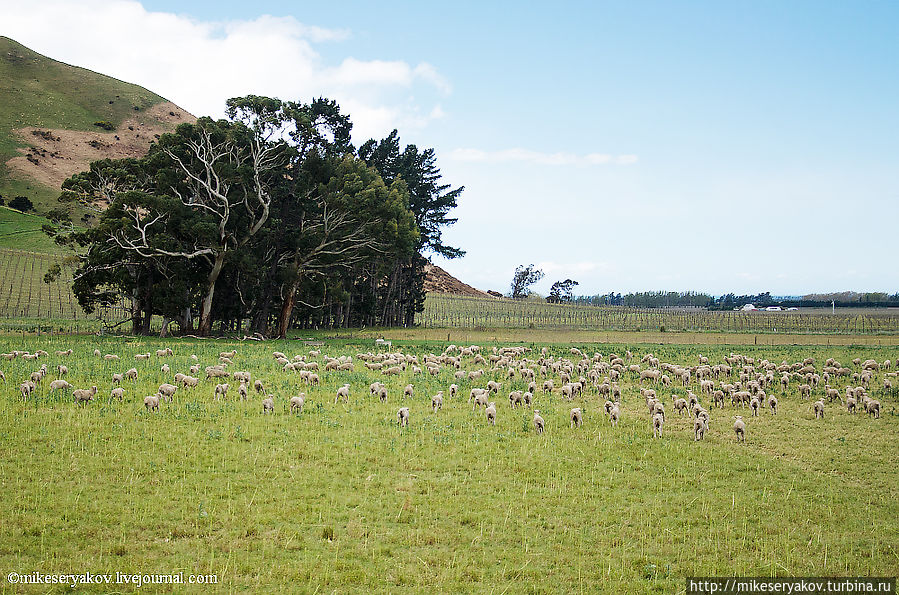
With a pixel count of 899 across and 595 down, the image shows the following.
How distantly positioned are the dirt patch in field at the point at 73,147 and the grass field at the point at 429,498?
395 ft

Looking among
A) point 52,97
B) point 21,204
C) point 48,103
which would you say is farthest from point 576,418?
point 52,97

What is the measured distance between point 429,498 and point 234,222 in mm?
40323

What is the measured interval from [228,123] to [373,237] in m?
13.2

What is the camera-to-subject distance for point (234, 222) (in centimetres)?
4684

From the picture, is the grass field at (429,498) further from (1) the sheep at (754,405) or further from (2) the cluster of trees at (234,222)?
(2) the cluster of trees at (234,222)

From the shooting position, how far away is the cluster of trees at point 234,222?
42438 millimetres

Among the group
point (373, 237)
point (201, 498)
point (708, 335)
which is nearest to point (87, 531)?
point (201, 498)

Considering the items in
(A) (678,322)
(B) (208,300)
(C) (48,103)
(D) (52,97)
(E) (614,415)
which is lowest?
(E) (614,415)

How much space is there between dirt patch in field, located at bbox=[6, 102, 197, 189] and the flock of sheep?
11089 cm

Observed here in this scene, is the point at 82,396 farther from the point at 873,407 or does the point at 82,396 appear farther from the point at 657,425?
the point at 873,407

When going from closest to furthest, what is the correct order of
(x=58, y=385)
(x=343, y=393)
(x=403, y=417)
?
(x=403, y=417) < (x=58, y=385) < (x=343, y=393)

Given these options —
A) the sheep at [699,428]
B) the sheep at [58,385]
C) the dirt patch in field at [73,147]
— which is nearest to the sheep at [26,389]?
the sheep at [58,385]

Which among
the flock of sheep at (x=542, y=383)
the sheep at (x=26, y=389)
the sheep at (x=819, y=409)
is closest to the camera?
the sheep at (x=26, y=389)

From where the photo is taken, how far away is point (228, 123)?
147 feet
